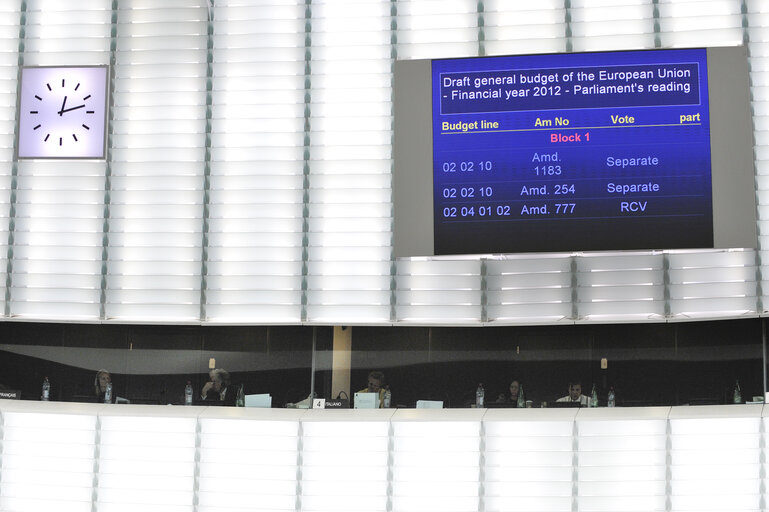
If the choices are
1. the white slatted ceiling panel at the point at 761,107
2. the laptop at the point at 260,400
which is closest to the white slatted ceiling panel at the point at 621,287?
the white slatted ceiling panel at the point at 761,107

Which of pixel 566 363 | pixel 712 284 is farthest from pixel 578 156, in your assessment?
pixel 566 363

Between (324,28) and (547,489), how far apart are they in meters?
4.09

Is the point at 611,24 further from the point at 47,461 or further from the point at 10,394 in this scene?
the point at 10,394

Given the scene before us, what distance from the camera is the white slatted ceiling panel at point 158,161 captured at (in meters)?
7.75

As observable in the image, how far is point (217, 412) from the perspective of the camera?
22.5ft

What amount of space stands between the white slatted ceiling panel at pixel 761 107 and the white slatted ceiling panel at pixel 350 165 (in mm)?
2871

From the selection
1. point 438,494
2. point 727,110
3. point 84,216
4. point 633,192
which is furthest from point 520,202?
point 84,216

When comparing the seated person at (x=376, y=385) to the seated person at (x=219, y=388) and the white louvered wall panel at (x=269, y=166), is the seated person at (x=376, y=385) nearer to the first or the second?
the white louvered wall panel at (x=269, y=166)

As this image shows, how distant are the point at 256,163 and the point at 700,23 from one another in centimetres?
375

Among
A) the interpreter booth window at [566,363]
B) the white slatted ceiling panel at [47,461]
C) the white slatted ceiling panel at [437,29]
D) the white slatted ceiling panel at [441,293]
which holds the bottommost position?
the white slatted ceiling panel at [47,461]

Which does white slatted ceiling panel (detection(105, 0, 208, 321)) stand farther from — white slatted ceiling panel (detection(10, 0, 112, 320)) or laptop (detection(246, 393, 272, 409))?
laptop (detection(246, 393, 272, 409))

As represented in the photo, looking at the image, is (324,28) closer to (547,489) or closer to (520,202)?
(520,202)

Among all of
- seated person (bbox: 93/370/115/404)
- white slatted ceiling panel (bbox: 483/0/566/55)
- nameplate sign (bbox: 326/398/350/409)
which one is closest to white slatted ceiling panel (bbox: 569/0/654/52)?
white slatted ceiling panel (bbox: 483/0/566/55)

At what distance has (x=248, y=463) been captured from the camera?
6691mm
